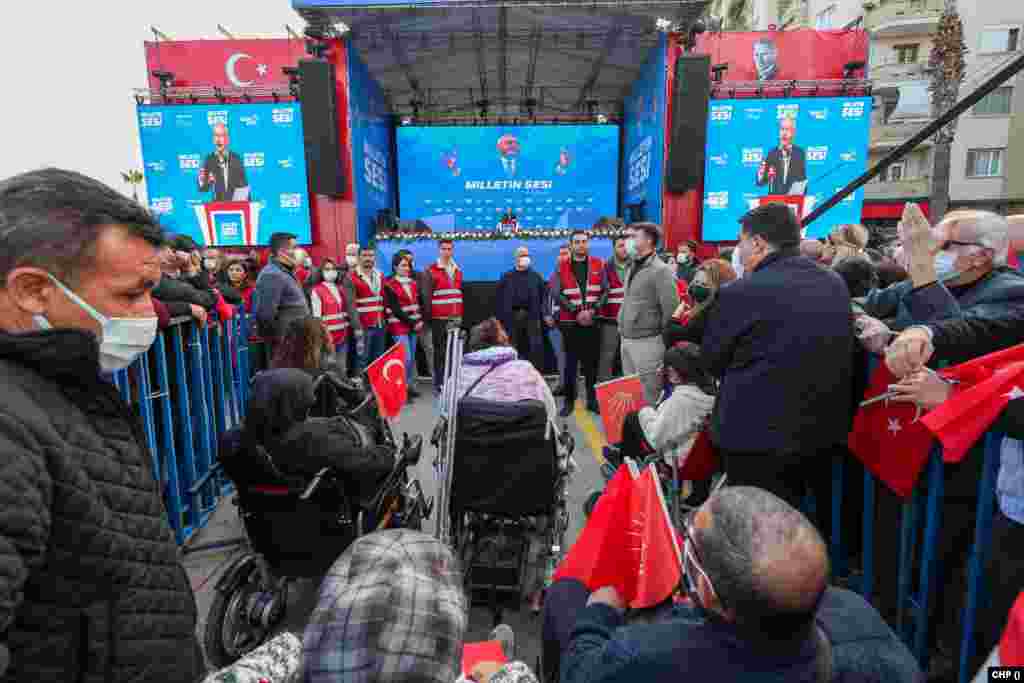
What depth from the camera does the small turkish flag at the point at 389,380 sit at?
312 centimetres

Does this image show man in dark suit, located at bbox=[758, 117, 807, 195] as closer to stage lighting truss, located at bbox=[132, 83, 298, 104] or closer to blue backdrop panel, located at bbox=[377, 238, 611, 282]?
blue backdrop panel, located at bbox=[377, 238, 611, 282]

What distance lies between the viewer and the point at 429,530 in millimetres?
3416

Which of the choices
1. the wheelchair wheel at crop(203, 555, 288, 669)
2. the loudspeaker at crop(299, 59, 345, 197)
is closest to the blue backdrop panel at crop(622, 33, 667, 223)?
A: the loudspeaker at crop(299, 59, 345, 197)

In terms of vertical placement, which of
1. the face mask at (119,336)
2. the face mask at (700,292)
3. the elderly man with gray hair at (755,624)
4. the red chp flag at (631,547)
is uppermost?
the face mask at (119,336)

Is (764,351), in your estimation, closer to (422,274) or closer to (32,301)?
(32,301)

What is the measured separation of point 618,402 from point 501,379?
0.83 meters

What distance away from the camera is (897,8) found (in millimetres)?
25062

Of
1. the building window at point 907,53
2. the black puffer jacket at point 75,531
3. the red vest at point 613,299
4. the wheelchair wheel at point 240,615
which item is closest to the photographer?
the black puffer jacket at point 75,531

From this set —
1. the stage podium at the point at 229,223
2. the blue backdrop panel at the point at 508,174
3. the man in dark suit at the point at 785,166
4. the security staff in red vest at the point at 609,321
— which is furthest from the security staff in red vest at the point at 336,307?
the man in dark suit at the point at 785,166

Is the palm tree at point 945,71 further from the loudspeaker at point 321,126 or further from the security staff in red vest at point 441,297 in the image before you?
the loudspeaker at point 321,126

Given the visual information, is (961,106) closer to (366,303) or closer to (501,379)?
(501,379)

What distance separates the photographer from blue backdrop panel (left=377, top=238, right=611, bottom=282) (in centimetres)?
832

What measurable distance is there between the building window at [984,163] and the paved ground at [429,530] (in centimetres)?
2750

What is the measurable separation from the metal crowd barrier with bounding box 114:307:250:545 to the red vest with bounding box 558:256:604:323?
327 centimetres
